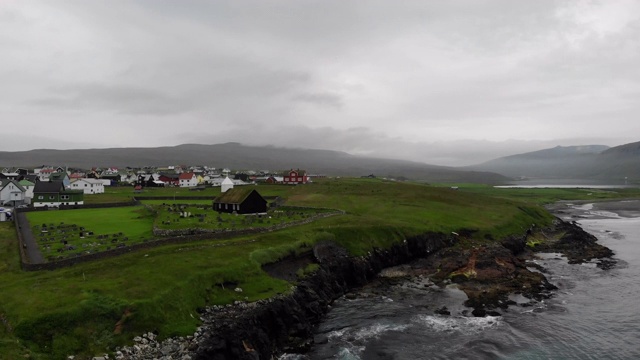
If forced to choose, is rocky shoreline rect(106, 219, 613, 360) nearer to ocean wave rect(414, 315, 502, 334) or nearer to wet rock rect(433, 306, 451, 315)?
wet rock rect(433, 306, 451, 315)

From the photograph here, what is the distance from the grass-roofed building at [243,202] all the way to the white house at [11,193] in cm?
6061

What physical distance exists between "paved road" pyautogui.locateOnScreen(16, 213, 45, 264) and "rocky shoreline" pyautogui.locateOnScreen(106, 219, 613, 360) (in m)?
24.5

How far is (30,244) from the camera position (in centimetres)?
5328

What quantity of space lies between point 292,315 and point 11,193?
102 metres

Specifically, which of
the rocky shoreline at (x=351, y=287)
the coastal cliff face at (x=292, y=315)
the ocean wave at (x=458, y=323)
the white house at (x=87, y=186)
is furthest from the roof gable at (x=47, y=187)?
the ocean wave at (x=458, y=323)

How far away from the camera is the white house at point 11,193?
10281 cm

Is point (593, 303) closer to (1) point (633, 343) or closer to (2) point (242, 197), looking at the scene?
(1) point (633, 343)

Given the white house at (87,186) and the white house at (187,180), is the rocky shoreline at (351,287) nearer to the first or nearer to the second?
the white house at (87,186)

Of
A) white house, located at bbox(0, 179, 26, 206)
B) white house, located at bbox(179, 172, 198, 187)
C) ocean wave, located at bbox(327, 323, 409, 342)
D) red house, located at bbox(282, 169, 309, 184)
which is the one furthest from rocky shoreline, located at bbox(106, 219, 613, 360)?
white house, located at bbox(179, 172, 198, 187)

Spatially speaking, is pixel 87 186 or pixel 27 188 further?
pixel 87 186

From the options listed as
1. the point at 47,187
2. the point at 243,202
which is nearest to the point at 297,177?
the point at 243,202

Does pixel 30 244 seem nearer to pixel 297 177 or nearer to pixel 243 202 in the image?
pixel 243 202

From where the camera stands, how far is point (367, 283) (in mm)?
54938

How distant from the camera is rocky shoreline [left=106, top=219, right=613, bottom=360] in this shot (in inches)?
1228
